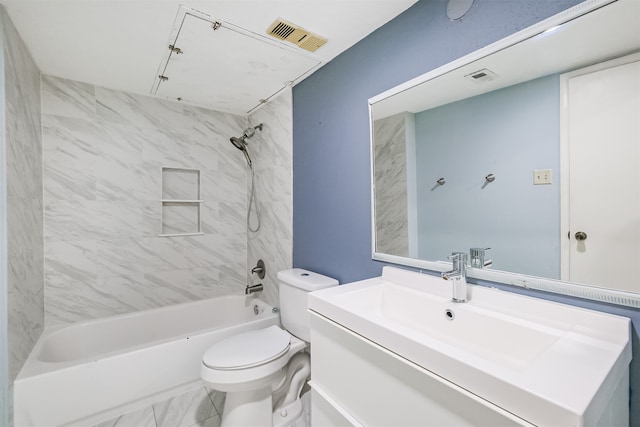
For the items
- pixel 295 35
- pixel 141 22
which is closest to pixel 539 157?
pixel 295 35

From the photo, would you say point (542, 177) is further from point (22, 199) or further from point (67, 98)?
point (67, 98)

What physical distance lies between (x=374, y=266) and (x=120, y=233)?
2.04 m

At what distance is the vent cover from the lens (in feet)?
4.81

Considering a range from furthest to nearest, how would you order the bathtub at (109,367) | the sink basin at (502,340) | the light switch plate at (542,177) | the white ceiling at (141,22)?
the bathtub at (109,367), the white ceiling at (141,22), the light switch plate at (542,177), the sink basin at (502,340)

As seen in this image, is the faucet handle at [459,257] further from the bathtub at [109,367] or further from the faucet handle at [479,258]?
the bathtub at [109,367]

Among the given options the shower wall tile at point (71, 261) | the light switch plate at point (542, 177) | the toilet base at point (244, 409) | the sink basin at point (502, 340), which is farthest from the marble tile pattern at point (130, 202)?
the light switch plate at point (542, 177)

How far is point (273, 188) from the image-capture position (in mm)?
2461

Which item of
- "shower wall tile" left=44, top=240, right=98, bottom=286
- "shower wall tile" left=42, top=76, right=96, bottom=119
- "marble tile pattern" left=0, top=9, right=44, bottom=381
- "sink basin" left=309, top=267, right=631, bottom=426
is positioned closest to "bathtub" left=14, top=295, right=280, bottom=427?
"marble tile pattern" left=0, top=9, right=44, bottom=381

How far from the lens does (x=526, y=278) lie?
3.14 ft

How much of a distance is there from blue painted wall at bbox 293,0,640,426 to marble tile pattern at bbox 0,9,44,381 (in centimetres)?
153

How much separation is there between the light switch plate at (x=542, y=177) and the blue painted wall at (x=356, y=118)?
0.37 metres

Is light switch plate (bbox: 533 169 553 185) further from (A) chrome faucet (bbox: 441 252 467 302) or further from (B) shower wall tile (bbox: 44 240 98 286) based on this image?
(B) shower wall tile (bbox: 44 240 98 286)

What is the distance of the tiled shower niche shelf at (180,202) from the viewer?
8.14 ft

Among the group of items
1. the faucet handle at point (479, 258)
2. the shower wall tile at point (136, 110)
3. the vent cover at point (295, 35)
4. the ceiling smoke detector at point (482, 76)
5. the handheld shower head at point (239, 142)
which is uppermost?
the vent cover at point (295, 35)
